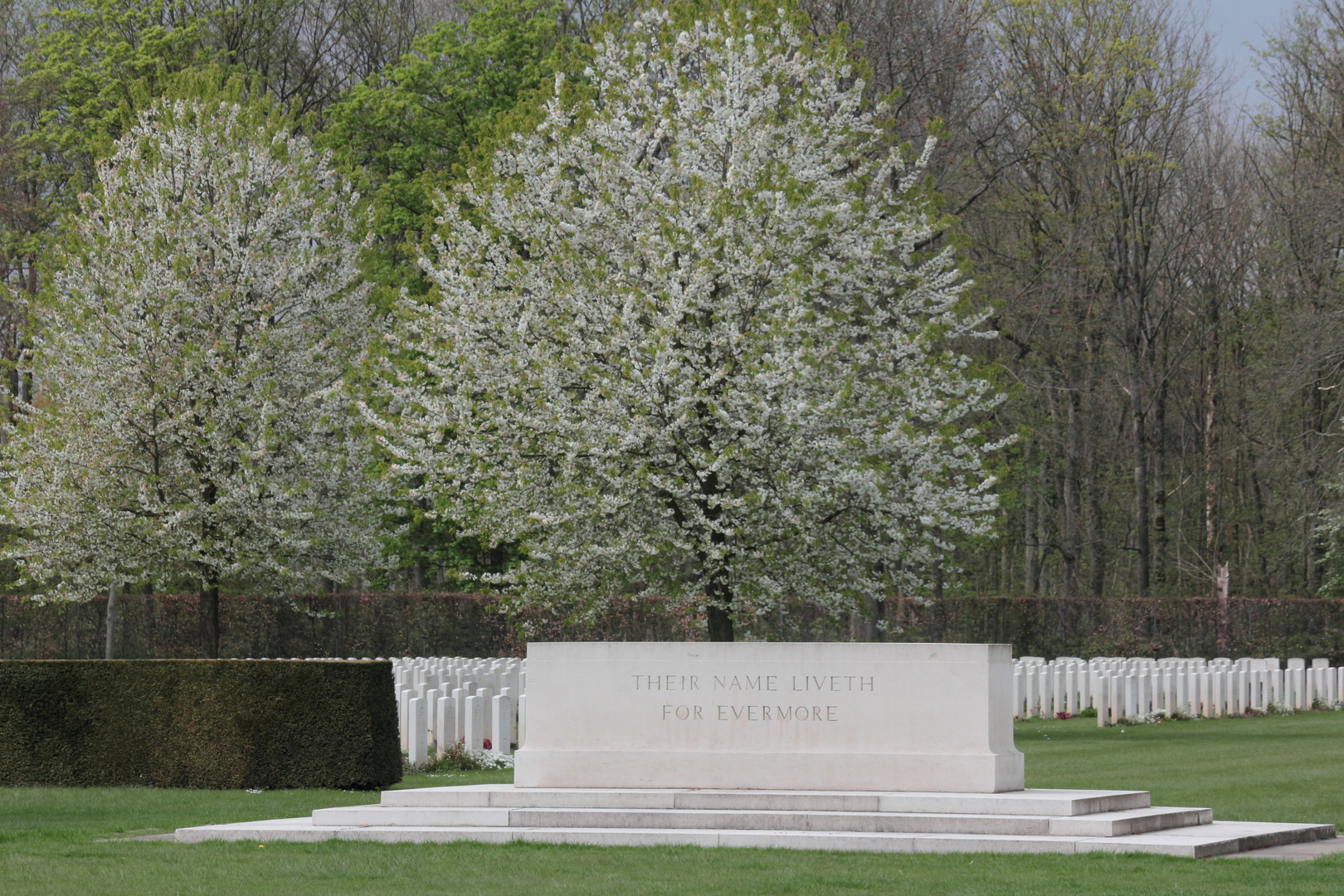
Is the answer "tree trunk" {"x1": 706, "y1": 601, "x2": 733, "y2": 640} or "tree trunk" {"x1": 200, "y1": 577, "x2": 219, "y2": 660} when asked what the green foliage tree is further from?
"tree trunk" {"x1": 706, "y1": 601, "x2": 733, "y2": 640}

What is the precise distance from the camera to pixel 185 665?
15312 millimetres

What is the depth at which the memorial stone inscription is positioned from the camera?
37.9 ft

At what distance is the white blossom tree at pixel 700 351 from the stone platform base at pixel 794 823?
8419 mm

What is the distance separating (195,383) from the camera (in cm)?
2581

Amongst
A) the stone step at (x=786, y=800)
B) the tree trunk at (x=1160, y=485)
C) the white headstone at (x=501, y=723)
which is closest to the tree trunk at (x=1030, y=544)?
the tree trunk at (x=1160, y=485)

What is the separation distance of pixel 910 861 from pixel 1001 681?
8.75 ft

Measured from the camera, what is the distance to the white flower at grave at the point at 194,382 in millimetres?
25406

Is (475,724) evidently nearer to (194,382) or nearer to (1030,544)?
(194,382)

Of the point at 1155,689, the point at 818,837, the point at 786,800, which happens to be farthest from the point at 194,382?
the point at 818,837

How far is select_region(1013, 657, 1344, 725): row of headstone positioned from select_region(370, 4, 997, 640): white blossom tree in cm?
327

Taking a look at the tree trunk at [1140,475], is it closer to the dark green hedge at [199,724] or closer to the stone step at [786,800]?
the dark green hedge at [199,724]

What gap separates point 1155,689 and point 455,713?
11657 mm

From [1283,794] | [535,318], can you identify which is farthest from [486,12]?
[1283,794]

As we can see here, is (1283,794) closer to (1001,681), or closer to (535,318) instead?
(1001,681)
